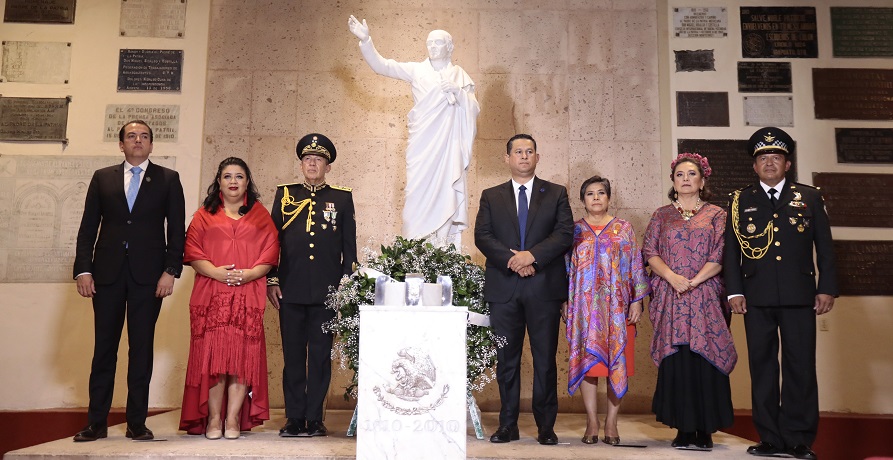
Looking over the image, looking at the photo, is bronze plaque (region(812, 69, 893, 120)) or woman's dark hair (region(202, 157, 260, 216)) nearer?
woman's dark hair (region(202, 157, 260, 216))

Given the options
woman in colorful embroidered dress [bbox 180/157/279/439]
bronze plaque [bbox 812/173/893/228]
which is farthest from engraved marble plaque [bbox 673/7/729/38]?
woman in colorful embroidered dress [bbox 180/157/279/439]

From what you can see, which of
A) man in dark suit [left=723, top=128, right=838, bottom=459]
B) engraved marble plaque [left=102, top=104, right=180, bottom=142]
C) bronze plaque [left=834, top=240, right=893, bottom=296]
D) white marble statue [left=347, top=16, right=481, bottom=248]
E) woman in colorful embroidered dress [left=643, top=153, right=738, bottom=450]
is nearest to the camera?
man in dark suit [left=723, top=128, right=838, bottom=459]

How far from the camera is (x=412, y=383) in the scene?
3.12m

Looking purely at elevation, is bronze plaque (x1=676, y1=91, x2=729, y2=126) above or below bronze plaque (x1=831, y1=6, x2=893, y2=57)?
below

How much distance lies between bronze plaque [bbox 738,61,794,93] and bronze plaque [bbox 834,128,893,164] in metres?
0.61

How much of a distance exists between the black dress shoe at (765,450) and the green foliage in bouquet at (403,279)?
4.81 ft

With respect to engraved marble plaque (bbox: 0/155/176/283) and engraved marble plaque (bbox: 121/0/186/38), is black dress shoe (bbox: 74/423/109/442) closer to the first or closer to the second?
engraved marble plaque (bbox: 0/155/176/283)

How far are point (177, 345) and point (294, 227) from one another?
2.40 meters

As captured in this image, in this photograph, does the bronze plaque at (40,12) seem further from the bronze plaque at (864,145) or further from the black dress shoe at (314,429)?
the bronze plaque at (864,145)

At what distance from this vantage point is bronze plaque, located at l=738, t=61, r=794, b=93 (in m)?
6.32

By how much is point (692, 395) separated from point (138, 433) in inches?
121

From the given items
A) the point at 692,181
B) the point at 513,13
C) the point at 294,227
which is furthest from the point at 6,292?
the point at 692,181

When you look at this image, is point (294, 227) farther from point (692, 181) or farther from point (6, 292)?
point (6, 292)

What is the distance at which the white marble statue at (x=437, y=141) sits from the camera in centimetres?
499
